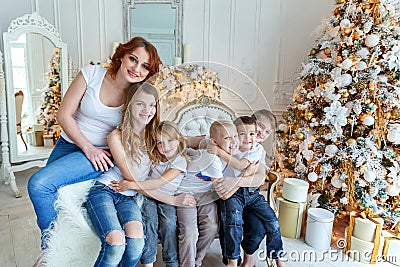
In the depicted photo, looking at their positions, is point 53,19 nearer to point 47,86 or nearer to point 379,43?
point 47,86

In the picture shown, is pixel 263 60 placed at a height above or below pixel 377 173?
above

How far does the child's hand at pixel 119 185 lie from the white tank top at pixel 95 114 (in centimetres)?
21

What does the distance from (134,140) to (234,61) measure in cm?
226

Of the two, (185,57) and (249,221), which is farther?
Answer: (185,57)

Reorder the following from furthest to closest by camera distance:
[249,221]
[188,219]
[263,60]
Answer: [263,60] → [249,221] → [188,219]

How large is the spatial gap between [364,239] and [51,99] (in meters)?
2.74

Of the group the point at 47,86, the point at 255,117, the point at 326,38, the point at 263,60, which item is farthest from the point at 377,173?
the point at 47,86

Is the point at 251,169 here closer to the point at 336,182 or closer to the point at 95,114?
the point at 95,114

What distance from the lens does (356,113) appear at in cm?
231

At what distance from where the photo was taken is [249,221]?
6.02ft

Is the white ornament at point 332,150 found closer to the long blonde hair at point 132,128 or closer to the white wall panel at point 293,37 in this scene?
the white wall panel at point 293,37

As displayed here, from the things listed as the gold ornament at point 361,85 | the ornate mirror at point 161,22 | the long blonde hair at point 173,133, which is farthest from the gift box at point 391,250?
the ornate mirror at point 161,22

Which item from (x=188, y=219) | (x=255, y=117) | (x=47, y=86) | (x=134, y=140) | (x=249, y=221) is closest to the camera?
(x=255, y=117)

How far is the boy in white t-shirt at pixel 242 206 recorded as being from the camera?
1383 mm
